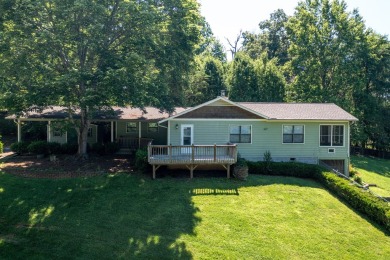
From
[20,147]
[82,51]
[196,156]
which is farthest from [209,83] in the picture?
[20,147]

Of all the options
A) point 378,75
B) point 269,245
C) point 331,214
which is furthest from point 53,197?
point 378,75

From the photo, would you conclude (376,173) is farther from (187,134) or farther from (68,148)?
(68,148)

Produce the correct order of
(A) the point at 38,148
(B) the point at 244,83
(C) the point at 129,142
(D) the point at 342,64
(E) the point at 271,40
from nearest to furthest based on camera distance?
(A) the point at 38,148, (C) the point at 129,142, (D) the point at 342,64, (B) the point at 244,83, (E) the point at 271,40

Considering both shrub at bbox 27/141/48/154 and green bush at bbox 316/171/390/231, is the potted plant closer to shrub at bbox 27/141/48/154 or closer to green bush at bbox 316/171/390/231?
green bush at bbox 316/171/390/231

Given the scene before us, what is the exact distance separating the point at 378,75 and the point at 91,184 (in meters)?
34.2

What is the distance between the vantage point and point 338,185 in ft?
48.1

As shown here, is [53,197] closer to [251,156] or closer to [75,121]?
[75,121]

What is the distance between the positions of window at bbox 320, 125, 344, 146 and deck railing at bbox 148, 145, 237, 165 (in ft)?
22.2

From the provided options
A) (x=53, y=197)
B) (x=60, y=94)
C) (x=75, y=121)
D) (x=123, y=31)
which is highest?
(x=123, y=31)

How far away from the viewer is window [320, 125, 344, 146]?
61.3 ft

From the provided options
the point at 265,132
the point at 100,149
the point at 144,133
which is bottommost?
the point at 100,149

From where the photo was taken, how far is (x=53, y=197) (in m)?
13.2

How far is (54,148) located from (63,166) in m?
3.66

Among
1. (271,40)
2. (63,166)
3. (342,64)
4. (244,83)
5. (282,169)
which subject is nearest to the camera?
(282,169)
